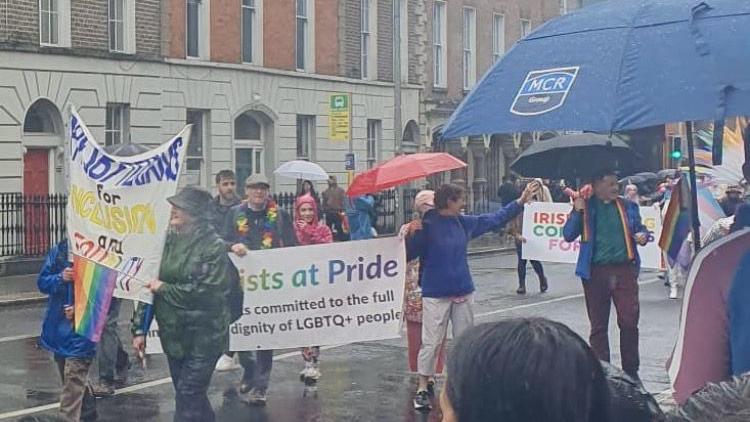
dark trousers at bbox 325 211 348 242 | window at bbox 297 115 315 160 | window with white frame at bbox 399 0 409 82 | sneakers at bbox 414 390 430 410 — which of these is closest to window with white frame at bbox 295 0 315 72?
window at bbox 297 115 315 160

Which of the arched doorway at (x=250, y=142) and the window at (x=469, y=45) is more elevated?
the window at (x=469, y=45)

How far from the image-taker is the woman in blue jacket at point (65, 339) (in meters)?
8.29

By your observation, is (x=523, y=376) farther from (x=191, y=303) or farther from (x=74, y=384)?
(x=74, y=384)

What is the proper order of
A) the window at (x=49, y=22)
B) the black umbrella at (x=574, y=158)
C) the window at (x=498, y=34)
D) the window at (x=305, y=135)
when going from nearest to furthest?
the black umbrella at (x=574, y=158) → the window at (x=49, y=22) → the window at (x=305, y=135) → the window at (x=498, y=34)

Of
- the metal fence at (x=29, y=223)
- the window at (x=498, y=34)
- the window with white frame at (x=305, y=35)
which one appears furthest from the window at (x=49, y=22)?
the window at (x=498, y=34)

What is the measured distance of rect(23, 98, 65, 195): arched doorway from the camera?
25234 mm

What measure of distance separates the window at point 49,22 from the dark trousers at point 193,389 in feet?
63.9

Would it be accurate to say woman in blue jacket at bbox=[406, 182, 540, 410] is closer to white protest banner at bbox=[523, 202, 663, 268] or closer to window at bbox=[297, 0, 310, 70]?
white protest banner at bbox=[523, 202, 663, 268]

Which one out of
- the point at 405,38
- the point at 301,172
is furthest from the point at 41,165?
the point at 405,38

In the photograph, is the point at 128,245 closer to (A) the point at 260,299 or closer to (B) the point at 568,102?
(A) the point at 260,299

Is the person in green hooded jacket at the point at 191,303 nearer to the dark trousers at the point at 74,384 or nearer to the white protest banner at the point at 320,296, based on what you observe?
the dark trousers at the point at 74,384

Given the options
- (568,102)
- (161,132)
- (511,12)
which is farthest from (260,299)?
(511,12)

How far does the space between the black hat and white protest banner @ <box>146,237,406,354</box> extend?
2.38 metres

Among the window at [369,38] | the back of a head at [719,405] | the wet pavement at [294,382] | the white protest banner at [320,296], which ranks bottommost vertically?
the wet pavement at [294,382]
